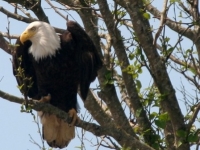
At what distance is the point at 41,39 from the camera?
4613mm

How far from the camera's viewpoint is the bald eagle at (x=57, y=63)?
4520 mm

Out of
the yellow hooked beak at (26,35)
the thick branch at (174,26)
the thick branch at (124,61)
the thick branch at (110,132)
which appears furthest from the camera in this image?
the thick branch at (174,26)

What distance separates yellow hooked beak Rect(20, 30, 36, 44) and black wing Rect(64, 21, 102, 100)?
11.5 inches

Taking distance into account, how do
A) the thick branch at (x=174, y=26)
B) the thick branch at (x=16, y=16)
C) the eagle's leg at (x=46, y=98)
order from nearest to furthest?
1. the eagle's leg at (x=46, y=98)
2. the thick branch at (x=174, y=26)
3. the thick branch at (x=16, y=16)

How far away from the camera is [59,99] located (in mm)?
4746

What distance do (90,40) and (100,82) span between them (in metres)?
0.35

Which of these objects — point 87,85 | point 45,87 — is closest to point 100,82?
point 87,85

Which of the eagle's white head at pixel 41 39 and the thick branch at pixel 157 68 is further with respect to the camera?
the eagle's white head at pixel 41 39

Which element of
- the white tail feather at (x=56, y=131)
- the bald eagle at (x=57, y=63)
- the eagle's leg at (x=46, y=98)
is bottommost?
the white tail feather at (x=56, y=131)

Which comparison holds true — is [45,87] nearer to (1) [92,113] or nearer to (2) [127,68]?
(1) [92,113]

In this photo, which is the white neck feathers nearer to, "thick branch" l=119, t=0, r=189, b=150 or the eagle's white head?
the eagle's white head

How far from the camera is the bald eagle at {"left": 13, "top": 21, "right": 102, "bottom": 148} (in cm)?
452

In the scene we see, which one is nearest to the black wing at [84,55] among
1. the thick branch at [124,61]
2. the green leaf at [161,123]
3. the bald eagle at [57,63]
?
the bald eagle at [57,63]

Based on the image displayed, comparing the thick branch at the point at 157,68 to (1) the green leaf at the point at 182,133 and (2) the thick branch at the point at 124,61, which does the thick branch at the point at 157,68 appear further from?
(2) the thick branch at the point at 124,61
